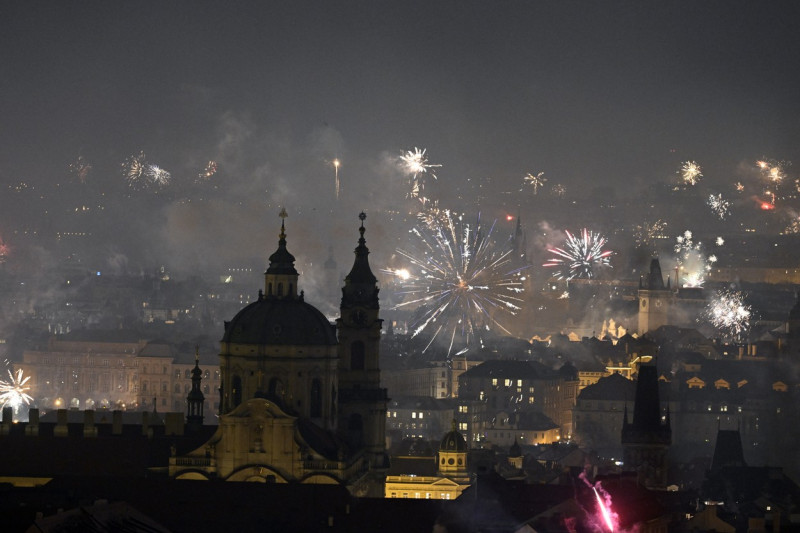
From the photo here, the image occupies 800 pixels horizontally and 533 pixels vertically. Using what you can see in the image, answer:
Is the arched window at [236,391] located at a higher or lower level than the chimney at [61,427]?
higher

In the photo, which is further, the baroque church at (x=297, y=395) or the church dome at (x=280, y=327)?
the church dome at (x=280, y=327)

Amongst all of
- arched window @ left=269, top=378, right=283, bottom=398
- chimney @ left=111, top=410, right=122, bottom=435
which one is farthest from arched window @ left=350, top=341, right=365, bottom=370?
chimney @ left=111, top=410, right=122, bottom=435

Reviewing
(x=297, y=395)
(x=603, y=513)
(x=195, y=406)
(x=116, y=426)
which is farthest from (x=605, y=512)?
(x=195, y=406)

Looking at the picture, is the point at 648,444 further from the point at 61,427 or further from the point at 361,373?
the point at 61,427


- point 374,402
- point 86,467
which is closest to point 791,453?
point 374,402

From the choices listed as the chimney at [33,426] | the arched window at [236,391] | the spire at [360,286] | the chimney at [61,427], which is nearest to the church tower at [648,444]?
the spire at [360,286]

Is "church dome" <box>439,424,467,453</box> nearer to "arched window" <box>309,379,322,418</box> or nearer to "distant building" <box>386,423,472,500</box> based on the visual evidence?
"distant building" <box>386,423,472,500</box>

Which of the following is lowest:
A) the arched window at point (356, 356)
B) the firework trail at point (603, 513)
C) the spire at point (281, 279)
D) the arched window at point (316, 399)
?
the firework trail at point (603, 513)

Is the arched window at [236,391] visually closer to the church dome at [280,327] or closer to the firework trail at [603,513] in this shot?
the church dome at [280,327]
